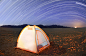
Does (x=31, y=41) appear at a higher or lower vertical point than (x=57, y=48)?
higher

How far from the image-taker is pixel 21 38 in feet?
24.9

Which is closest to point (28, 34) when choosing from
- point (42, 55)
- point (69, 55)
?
point (42, 55)

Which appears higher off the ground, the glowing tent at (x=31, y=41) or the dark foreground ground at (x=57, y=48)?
the glowing tent at (x=31, y=41)

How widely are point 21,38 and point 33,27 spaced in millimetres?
1995

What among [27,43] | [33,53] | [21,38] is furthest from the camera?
[21,38]

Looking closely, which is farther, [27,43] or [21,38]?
[21,38]

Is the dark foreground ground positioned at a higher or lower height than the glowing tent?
lower

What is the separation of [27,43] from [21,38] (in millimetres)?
1156

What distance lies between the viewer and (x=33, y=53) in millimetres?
6422

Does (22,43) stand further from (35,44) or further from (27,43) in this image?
(35,44)

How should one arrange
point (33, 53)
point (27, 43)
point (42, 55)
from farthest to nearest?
point (27, 43)
point (33, 53)
point (42, 55)

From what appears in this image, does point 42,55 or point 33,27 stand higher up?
point 33,27

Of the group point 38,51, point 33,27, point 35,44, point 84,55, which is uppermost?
point 33,27

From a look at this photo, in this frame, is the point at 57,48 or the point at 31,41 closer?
the point at 31,41
